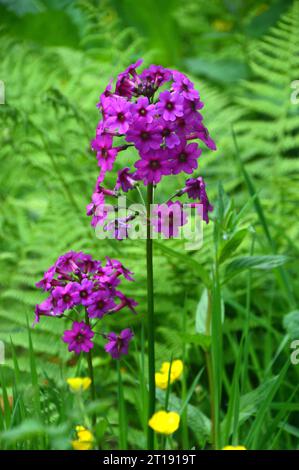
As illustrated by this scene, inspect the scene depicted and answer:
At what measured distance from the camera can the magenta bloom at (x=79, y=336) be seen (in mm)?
1269

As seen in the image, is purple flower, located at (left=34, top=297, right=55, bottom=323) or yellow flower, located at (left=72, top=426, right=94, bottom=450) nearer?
yellow flower, located at (left=72, top=426, right=94, bottom=450)

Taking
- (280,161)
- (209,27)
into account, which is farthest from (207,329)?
(209,27)

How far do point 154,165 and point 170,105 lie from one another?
10cm

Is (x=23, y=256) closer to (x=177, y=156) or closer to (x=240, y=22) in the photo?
(x=177, y=156)

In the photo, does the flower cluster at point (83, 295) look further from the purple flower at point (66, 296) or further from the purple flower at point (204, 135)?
the purple flower at point (204, 135)

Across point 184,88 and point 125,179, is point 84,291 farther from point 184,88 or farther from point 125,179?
point 184,88

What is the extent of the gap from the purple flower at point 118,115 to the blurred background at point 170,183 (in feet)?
1.02

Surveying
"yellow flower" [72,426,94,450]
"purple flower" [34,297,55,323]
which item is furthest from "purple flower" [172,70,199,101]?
"yellow flower" [72,426,94,450]

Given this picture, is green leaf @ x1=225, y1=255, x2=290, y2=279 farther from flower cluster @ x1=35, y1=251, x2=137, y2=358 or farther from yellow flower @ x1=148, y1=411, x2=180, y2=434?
yellow flower @ x1=148, y1=411, x2=180, y2=434

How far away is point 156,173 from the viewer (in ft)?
3.67

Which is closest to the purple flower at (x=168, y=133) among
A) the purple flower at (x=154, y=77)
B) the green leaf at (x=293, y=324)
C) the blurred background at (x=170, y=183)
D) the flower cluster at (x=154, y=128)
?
the flower cluster at (x=154, y=128)

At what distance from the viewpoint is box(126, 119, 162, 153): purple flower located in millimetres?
1100

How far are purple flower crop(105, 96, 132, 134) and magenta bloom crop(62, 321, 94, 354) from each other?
366 mm
